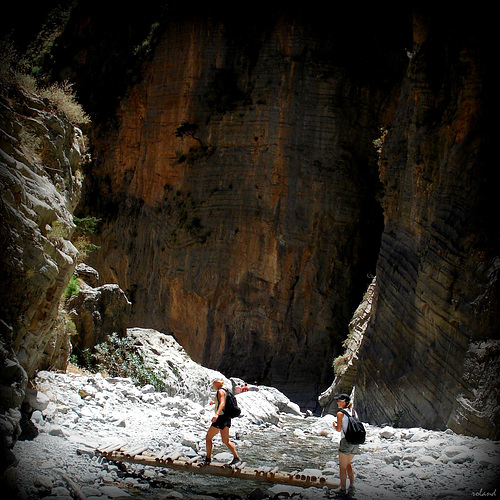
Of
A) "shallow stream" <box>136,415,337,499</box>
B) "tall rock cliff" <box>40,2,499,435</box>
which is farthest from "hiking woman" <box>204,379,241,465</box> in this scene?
"tall rock cliff" <box>40,2,499,435</box>

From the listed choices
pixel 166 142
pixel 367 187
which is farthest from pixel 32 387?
pixel 166 142

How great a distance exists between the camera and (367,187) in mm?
23141

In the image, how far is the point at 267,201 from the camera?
920 inches

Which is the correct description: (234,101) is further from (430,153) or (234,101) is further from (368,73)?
(430,153)

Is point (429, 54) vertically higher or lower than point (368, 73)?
lower

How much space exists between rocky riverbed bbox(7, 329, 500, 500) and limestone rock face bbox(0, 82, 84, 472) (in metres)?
0.81

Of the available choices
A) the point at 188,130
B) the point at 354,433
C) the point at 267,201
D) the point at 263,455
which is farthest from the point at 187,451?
the point at 188,130

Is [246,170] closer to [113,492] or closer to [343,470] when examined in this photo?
[343,470]

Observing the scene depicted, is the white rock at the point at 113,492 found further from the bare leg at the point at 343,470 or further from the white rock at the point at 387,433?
the white rock at the point at 387,433

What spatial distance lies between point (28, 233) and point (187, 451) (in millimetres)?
3724

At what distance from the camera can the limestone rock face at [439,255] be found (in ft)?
28.4

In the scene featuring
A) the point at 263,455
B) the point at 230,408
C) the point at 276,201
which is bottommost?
the point at 263,455

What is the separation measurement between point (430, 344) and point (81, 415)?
246 inches

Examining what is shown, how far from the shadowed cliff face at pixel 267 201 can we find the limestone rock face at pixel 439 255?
27.7 feet
